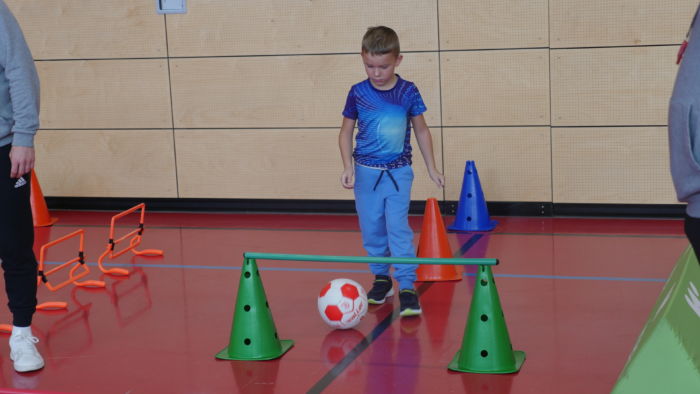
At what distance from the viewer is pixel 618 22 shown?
275 inches

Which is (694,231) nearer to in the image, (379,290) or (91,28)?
(379,290)

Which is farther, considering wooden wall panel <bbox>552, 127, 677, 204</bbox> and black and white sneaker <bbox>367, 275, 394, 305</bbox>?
wooden wall panel <bbox>552, 127, 677, 204</bbox>

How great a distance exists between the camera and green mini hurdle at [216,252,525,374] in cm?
385

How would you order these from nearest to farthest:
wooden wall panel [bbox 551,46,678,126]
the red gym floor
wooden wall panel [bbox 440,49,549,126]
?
the red gym floor, wooden wall panel [bbox 551,46,678,126], wooden wall panel [bbox 440,49,549,126]

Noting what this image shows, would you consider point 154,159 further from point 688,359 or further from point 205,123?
point 688,359

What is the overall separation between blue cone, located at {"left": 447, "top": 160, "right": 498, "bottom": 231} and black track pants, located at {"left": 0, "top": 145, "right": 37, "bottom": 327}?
3.80 meters

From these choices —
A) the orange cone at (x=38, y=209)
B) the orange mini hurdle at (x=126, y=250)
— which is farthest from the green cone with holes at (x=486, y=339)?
the orange cone at (x=38, y=209)

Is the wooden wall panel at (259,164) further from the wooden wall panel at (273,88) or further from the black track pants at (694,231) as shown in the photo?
the black track pants at (694,231)

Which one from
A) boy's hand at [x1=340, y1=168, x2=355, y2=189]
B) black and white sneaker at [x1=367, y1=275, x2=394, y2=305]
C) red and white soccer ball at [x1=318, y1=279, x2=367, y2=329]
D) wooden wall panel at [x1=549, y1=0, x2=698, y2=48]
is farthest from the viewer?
wooden wall panel at [x1=549, y1=0, x2=698, y2=48]

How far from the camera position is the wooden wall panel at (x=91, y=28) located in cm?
805

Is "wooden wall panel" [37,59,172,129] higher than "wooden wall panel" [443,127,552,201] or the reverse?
higher

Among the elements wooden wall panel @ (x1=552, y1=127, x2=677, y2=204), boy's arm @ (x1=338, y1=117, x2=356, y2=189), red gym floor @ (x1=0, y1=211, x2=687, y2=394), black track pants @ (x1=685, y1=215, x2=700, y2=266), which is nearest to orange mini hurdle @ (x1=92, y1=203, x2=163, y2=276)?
red gym floor @ (x1=0, y1=211, x2=687, y2=394)

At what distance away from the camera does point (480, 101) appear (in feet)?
24.3

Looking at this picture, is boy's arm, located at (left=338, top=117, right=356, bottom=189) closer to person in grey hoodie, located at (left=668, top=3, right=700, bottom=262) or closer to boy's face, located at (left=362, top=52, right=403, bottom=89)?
boy's face, located at (left=362, top=52, right=403, bottom=89)
